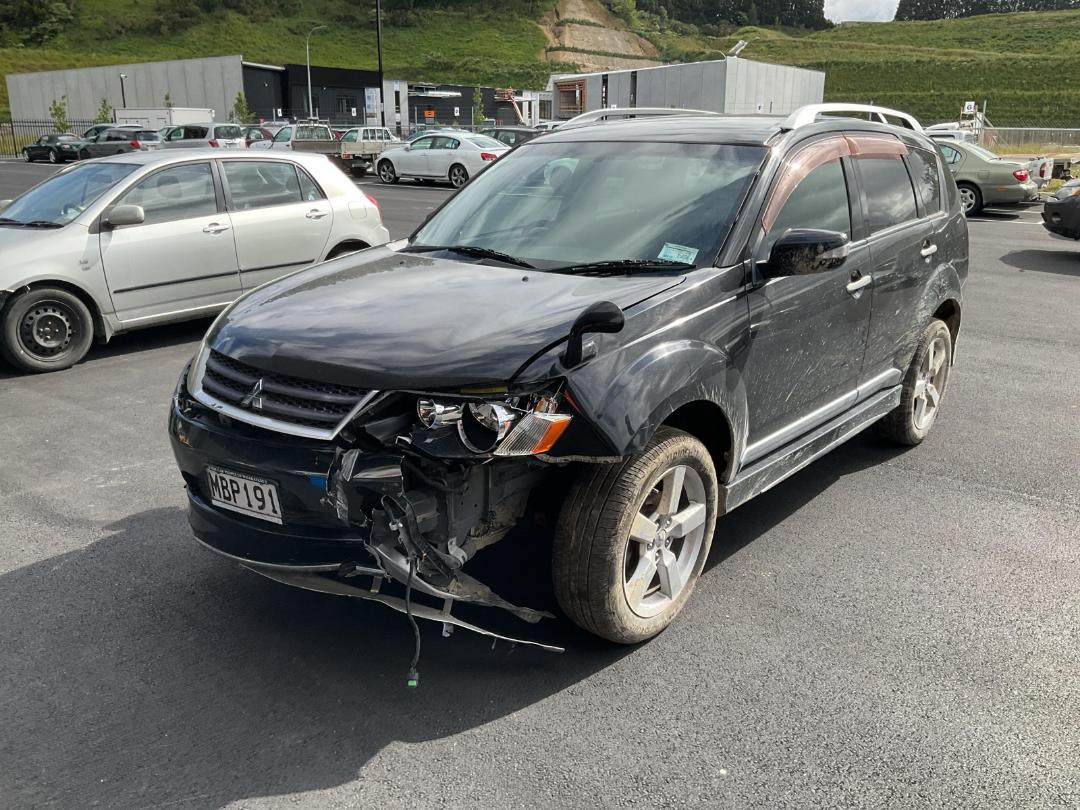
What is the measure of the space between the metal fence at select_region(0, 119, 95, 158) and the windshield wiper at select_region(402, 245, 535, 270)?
54.5 meters

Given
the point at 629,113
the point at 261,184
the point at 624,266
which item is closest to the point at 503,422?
the point at 624,266

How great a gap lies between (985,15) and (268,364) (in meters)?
175

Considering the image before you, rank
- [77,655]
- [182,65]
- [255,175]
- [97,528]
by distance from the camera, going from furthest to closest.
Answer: [182,65]
[255,175]
[97,528]
[77,655]

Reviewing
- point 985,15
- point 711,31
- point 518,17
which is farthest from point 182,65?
point 985,15

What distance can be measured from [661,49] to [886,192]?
14623 centimetres

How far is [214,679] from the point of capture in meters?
3.29

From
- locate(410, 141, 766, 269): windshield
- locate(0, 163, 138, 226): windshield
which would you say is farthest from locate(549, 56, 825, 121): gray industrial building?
locate(410, 141, 766, 269): windshield

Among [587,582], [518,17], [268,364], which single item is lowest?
[587,582]

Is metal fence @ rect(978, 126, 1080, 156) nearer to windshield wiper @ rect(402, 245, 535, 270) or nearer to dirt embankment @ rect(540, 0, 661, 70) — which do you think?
windshield wiper @ rect(402, 245, 535, 270)

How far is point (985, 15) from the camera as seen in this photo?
150250 mm

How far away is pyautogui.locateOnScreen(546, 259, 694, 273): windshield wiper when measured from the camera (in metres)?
3.74

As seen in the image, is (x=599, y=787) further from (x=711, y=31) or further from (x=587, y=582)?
(x=711, y=31)

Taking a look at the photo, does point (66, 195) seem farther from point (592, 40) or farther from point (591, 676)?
point (592, 40)

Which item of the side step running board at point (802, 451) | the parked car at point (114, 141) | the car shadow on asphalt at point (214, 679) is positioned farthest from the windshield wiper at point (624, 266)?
the parked car at point (114, 141)
